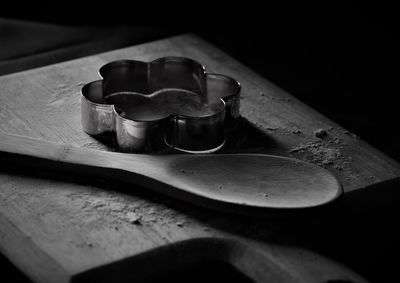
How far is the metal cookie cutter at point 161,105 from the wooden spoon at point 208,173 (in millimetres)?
43

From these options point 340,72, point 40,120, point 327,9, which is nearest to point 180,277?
point 40,120

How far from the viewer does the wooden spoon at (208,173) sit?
89 cm

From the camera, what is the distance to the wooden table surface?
0.83 m

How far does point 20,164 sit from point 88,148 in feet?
0.26

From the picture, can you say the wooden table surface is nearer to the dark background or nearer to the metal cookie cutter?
the metal cookie cutter

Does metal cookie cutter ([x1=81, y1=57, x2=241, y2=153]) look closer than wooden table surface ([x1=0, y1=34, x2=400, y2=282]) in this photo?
No

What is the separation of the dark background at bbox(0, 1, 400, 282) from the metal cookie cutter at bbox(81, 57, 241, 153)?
0.90 feet

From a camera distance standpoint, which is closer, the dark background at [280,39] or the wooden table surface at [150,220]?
the wooden table surface at [150,220]

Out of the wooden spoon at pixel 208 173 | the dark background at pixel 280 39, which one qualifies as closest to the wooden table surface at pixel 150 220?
the wooden spoon at pixel 208 173

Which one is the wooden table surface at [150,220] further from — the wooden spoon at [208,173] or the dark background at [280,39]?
the dark background at [280,39]

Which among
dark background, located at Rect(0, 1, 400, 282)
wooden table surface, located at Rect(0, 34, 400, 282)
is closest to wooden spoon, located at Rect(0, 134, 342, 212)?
wooden table surface, located at Rect(0, 34, 400, 282)

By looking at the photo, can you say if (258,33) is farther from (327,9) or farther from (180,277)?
(180,277)

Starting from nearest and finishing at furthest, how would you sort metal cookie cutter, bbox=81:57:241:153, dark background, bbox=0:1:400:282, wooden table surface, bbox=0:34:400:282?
wooden table surface, bbox=0:34:400:282 < metal cookie cutter, bbox=81:57:241:153 < dark background, bbox=0:1:400:282

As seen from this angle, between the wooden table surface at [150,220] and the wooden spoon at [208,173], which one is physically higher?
the wooden spoon at [208,173]
